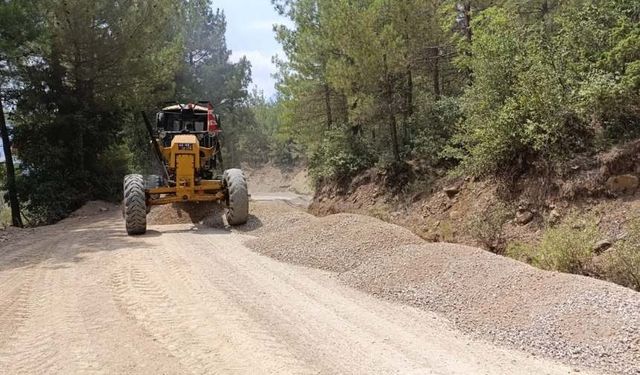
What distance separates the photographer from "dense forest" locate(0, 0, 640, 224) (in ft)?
32.6

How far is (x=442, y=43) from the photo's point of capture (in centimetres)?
1625

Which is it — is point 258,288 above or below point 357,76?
below

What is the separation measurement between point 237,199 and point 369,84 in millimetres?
6711

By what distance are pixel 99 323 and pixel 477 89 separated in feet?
31.4

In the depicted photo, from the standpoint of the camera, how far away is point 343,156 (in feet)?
60.5

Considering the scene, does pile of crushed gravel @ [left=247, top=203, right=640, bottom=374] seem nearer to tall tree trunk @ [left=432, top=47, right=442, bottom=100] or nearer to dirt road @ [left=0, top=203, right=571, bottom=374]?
dirt road @ [left=0, top=203, right=571, bottom=374]

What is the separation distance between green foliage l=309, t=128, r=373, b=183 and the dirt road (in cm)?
1062

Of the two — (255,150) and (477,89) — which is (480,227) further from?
(255,150)

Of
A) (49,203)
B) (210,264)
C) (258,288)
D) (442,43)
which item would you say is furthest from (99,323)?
(49,203)

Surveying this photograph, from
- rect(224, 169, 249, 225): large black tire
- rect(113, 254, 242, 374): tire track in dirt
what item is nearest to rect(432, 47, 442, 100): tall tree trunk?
rect(224, 169, 249, 225): large black tire

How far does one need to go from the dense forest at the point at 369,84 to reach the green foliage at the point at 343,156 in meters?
0.06

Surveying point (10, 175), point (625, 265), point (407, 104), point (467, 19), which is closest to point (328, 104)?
point (407, 104)

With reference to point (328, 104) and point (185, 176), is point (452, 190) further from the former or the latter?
point (328, 104)

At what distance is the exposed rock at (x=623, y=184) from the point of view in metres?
8.92
